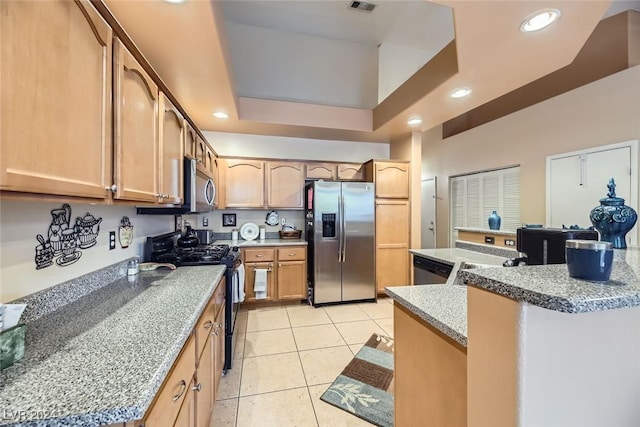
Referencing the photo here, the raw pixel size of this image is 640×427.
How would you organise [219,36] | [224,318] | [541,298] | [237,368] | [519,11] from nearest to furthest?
1. [541,298]
2. [519,11]
3. [219,36]
4. [224,318]
5. [237,368]

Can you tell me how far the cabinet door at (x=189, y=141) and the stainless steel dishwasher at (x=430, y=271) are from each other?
2297 mm

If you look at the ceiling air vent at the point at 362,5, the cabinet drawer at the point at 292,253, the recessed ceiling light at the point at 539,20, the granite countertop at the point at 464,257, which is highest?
the ceiling air vent at the point at 362,5

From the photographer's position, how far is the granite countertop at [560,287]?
1.74 ft

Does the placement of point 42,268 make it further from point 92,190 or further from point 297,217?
point 297,217

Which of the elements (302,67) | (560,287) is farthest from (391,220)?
(560,287)

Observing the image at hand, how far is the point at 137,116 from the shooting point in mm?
1253

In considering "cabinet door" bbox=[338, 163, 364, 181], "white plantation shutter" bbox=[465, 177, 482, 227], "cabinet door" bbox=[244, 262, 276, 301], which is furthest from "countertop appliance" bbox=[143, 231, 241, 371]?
"white plantation shutter" bbox=[465, 177, 482, 227]

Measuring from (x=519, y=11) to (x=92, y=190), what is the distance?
232 centimetres

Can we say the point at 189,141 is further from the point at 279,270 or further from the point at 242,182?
the point at 279,270

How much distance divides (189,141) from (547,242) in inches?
102

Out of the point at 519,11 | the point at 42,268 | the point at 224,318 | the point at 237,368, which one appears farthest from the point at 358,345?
the point at 519,11

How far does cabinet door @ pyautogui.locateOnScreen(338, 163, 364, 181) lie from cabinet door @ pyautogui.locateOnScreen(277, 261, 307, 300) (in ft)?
4.92

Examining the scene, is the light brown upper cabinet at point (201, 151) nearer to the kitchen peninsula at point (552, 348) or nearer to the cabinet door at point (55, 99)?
the cabinet door at point (55, 99)

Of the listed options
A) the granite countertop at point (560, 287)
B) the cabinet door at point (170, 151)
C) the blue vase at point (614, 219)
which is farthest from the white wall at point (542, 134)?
the cabinet door at point (170, 151)
